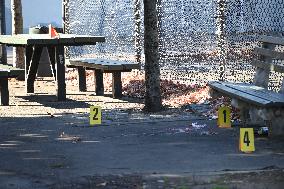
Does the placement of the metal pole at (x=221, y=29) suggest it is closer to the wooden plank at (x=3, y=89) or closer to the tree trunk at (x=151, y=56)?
the tree trunk at (x=151, y=56)

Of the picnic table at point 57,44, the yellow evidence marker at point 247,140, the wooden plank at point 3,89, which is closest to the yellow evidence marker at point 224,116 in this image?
the yellow evidence marker at point 247,140

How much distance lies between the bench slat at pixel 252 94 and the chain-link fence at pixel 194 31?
2.95 m

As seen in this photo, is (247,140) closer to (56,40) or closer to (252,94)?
(252,94)

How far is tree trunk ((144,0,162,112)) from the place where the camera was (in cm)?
880

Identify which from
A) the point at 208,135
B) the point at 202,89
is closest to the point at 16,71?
the point at 202,89

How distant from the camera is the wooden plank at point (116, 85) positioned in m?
11.2

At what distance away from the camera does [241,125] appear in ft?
24.5

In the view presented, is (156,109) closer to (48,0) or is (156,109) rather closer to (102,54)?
(102,54)

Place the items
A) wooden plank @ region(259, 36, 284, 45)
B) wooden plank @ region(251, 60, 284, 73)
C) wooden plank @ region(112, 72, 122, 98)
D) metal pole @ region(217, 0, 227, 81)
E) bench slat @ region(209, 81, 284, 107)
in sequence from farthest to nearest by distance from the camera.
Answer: metal pole @ region(217, 0, 227, 81) < wooden plank @ region(112, 72, 122, 98) < wooden plank @ region(259, 36, 284, 45) < wooden plank @ region(251, 60, 284, 73) < bench slat @ region(209, 81, 284, 107)

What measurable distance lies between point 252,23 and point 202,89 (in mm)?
2689

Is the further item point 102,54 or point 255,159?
point 102,54

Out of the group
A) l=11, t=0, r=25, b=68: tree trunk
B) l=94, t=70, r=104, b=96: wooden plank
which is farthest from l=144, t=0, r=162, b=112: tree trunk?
l=11, t=0, r=25, b=68: tree trunk

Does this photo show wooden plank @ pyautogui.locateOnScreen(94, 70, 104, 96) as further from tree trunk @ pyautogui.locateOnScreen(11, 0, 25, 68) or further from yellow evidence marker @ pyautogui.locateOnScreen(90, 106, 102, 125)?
yellow evidence marker @ pyautogui.locateOnScreen(90, 106, 102, 125)

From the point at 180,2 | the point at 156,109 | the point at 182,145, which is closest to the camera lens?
the point at 182,145
